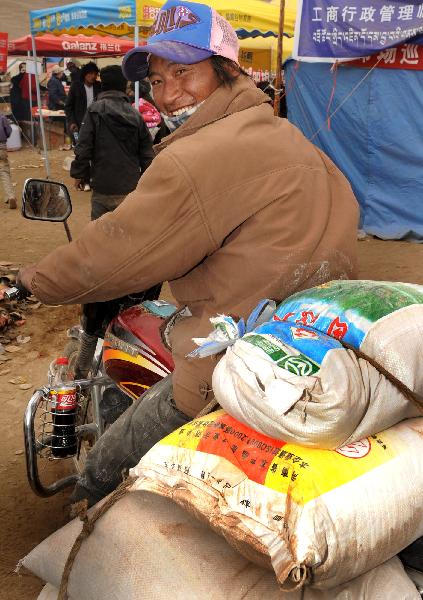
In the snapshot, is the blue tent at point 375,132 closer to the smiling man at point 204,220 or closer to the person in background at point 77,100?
the person in background at point 77,100

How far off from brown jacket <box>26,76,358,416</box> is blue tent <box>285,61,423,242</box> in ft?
24.9

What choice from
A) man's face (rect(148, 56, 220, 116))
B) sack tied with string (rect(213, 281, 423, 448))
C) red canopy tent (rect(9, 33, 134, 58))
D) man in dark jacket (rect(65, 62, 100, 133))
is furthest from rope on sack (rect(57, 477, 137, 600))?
red canopy tent (rect(9, 33, 134, 58))

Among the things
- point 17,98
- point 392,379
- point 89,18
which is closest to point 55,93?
point 17,98

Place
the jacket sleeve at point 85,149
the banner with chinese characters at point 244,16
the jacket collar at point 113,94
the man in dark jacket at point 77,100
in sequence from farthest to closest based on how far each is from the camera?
the man in dark jacket at point 77,100, the banner with chinese characters at point 244,16, the jacket sleeve at point 85,149, the jacket collar at point 113,94

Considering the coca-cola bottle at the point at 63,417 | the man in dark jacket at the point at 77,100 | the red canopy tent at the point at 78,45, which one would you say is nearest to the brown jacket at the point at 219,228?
the coca-cola bottle at the point at 63,417

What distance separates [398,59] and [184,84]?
761 centimetres

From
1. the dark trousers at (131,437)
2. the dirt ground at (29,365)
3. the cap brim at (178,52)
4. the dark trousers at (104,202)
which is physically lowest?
the dirt ground at (29,365)

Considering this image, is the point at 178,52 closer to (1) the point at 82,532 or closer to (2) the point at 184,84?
(2) the point at 184,84

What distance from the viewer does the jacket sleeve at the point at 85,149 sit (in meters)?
7.60

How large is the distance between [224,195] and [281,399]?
75cm

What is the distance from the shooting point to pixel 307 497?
4.40 feet

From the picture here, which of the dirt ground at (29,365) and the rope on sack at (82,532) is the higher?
the rope on sack at (82,532)

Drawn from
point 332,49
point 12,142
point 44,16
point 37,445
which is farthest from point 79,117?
point 37,445

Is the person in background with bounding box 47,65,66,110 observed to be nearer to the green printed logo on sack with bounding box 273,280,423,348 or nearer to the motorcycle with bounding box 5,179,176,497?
the motorcycle with bounding box 5,179,176,497
